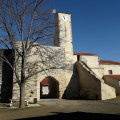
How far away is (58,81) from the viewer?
655 inches

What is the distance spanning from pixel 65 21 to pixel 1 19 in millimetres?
12168

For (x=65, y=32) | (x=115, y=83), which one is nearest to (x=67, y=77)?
(x=65, y=32)

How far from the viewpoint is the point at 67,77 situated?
56.8 feet

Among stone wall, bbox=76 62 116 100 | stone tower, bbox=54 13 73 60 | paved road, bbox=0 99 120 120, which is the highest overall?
stone tower, bbox=54 13 73 60

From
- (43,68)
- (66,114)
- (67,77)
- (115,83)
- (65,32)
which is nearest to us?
(66,114)

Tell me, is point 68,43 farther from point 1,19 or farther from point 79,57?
point 1,19

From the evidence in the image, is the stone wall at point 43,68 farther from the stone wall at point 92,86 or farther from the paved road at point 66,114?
the paved road at point 66,114

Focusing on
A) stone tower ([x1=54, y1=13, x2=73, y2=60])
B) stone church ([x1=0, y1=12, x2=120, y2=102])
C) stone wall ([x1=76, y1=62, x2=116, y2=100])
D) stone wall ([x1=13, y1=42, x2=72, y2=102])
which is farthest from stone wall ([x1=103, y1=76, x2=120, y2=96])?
stone tower ([x1=54, y1=13, x2=73, y2=60])

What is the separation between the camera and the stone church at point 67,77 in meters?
13.4

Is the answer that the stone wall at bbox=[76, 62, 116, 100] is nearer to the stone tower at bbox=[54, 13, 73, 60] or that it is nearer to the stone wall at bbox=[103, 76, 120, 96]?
the stone tower at bbox=[54, 13, 73, 60]

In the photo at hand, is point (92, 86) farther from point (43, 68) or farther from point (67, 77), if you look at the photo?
point (43, 68)

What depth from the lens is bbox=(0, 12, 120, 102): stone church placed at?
43.9ft

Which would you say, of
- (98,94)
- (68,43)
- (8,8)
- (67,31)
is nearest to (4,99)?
(8,8)

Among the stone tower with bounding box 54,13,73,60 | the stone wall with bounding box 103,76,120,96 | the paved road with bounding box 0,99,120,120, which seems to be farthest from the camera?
the stone tower with bounding box 54,13,73,60
